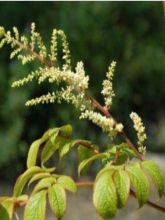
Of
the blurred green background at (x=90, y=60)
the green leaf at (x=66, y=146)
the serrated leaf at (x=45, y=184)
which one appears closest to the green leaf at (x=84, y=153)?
the green leaf at (x=66, y=146)

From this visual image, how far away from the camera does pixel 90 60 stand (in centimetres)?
577

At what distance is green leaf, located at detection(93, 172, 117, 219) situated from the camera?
110cm

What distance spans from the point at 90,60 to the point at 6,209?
462 cm

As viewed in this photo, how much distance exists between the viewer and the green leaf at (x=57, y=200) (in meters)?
1.14

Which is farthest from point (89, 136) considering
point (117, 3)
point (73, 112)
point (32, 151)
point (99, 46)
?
point (32, 151)

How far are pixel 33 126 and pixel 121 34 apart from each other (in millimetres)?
1030

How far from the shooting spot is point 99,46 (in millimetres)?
5793

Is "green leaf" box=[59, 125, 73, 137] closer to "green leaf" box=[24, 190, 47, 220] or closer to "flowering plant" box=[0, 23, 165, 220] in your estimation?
"flowering plant" box=[0, 23, 165, 220]

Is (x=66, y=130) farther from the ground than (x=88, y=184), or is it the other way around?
(x=66, y=130)

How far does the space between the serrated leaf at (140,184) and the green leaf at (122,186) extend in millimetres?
12

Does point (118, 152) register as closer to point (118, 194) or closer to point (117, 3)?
point (118, 194)

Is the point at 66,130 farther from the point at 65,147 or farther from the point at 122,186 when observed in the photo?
the point at 122,186

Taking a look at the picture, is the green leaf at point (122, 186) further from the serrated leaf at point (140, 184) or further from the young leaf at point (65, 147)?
the young leaf at point (65, 147)

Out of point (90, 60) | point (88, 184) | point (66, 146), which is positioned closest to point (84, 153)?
point (66, 146)
